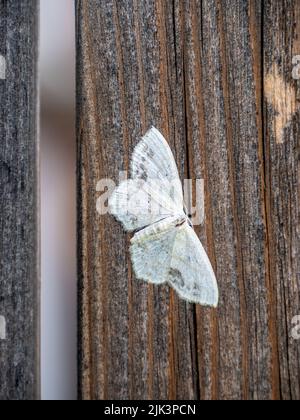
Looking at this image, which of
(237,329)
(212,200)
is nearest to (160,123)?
(212,200)

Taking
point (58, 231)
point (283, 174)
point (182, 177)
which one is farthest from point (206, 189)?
point (58, 231)

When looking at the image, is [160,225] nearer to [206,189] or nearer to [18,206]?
[206,189]

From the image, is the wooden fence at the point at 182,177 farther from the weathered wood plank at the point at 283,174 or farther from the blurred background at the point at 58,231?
the blurred background at the point at 58,231

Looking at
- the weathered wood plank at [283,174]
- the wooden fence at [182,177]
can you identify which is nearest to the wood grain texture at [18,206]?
the wooden fence at [182,177]

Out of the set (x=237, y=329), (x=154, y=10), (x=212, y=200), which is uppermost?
(x=154, y=10)

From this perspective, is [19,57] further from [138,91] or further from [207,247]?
[207,247]
